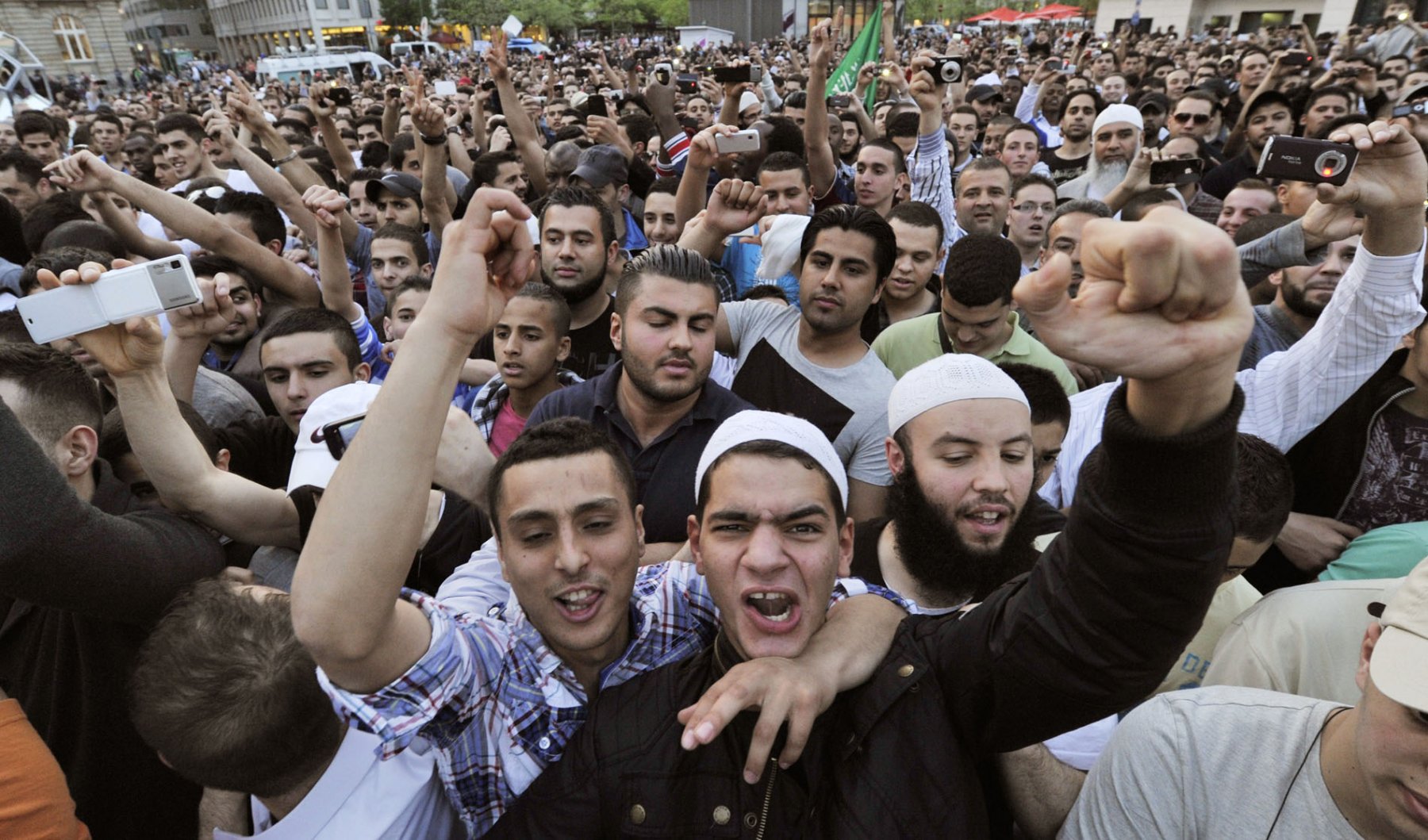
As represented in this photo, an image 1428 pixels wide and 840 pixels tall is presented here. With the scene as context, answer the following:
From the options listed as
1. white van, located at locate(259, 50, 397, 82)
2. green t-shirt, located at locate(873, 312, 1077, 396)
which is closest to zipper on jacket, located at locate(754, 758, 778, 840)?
green t-shirt, located at locate(873, 312, 1077, 396)

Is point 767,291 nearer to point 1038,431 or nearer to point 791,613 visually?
point 1038,431

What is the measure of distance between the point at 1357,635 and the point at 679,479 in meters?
1.95

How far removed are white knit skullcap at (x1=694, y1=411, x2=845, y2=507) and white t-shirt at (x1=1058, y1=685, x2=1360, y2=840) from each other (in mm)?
863

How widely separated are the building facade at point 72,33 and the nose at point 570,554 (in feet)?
219

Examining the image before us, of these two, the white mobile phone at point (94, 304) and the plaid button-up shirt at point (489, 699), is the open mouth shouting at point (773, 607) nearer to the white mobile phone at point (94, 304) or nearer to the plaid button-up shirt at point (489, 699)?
the plaid button-up shirt at point (489, 699)

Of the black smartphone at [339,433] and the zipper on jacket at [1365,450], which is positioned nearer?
the black smartphone at [339,433]

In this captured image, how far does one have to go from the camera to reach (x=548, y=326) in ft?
11.8

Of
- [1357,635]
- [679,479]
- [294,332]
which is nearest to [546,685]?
[679,479]

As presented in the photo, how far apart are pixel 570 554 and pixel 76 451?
156cm

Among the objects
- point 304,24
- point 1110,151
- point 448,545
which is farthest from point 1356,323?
point 304,24

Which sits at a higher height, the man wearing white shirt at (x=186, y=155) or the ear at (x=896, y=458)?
the man wearing white shirt at (x=186, y=155)

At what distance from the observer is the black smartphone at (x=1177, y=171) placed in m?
5.76

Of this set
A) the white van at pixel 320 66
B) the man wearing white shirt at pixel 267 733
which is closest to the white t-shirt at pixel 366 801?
the man wearing white shirt at pixel 267 733

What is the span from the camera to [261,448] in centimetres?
335
